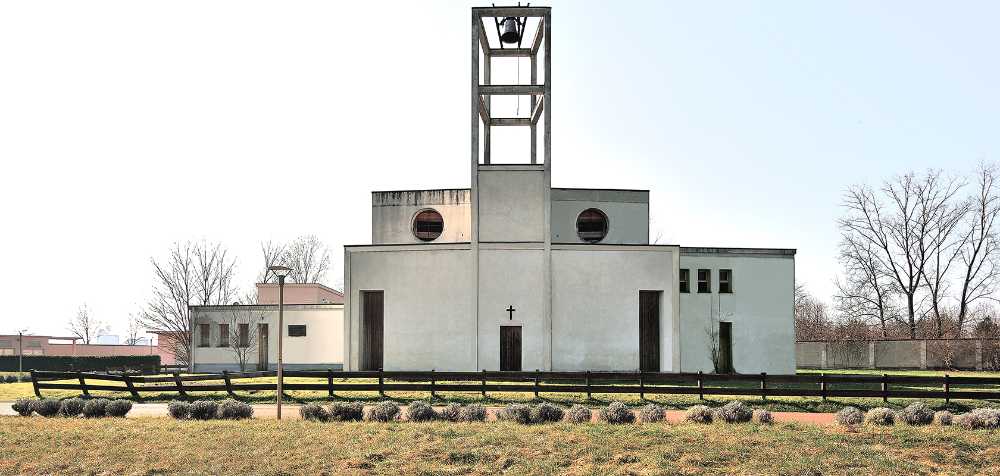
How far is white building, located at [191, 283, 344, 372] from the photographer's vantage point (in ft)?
159

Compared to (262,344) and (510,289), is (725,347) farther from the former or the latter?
(262,344)

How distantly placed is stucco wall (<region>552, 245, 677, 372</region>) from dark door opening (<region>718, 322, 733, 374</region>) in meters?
4.44

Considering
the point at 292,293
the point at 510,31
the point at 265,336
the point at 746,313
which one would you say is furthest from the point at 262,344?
the point at 746,313

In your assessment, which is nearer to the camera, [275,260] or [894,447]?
[894,447]

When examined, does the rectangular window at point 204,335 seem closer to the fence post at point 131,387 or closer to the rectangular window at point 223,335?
the rectangular window at point 223,335

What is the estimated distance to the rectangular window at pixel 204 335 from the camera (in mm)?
51062

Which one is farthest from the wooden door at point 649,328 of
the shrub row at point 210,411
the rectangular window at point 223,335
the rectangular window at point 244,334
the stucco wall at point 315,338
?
the rectangular window at point 223,335

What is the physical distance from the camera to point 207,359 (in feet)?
167

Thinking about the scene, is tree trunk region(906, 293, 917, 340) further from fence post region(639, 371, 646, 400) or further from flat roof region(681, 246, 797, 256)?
fence post region(639, 371, 646, 400)

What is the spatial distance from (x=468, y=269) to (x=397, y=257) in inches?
119

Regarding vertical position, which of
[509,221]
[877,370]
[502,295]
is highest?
[509,221]

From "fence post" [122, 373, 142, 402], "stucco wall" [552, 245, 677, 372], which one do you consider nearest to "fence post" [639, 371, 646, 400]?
"stucco wall" [552, 245, 677, 372]

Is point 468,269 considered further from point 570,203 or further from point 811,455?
point 811,455

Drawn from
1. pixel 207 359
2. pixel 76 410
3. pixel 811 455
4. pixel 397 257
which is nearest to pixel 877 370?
pixel 397 257
